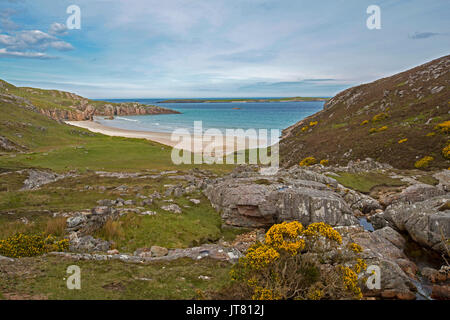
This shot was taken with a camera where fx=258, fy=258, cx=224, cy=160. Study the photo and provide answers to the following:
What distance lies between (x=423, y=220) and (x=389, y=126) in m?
36.5

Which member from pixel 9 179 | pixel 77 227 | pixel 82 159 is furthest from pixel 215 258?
pixel 82 159

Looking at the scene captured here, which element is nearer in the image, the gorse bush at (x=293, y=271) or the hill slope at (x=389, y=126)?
the gorse bush at (x=293, y=271)

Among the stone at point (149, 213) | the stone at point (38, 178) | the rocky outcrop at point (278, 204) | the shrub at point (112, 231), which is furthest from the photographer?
the stone at point (38, 178)

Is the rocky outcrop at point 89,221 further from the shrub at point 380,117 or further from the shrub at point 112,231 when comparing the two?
the shrub at point 380,117

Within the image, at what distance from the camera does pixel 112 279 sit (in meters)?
10.4

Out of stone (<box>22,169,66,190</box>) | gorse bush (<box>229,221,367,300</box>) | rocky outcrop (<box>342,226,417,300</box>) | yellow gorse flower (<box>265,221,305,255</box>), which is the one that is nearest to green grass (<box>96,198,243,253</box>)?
gorse bush (<box>229,221,367,300</box>)

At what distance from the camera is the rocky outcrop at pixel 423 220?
1627 cm

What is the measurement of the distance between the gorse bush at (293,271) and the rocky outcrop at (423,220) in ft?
34.0

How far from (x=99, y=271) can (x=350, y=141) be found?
156ft

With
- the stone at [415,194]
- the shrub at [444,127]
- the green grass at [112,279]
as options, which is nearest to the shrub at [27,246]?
the green grass at [112,279]

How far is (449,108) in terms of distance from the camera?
145ft

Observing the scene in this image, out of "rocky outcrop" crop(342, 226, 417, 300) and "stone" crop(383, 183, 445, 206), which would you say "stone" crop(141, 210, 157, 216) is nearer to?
"rocky outcrop" crop(342, 226, 417, 300)

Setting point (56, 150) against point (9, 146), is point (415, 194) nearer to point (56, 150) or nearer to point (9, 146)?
point (56, 150)

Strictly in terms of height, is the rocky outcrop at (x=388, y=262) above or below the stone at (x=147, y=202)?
below
